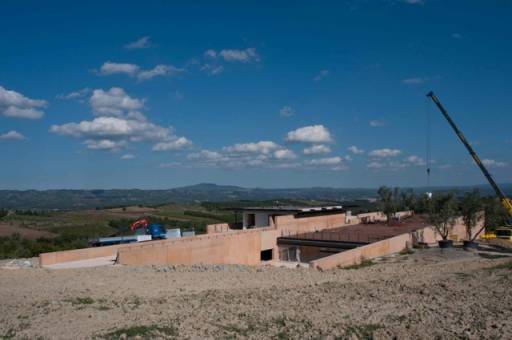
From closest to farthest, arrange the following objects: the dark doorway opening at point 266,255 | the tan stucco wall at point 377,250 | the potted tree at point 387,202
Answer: the tan stucco wall at point 377,250
the dark doorway opening at point 266,255
the potted tree at point 387,202

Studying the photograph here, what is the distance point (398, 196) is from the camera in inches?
2239

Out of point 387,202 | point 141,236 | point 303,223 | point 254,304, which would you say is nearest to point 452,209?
point 303,223

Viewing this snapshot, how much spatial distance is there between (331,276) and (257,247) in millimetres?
14093

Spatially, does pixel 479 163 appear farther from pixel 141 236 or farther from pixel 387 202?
pixel 141 236

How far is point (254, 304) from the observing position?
13617mm

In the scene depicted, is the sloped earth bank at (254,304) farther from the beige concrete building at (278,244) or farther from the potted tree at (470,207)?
the potted tree at (470,207)

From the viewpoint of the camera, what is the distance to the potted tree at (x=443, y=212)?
123ft

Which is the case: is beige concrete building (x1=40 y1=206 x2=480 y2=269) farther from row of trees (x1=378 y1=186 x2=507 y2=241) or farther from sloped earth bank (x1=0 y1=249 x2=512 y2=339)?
sloped earth bank (x1=0 y1=249 x2=512 y2=339)

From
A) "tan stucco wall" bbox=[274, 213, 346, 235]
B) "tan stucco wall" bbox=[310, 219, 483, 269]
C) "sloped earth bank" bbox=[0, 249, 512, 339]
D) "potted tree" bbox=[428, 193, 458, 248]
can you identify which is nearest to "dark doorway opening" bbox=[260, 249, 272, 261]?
"tan stucco wall" bbox=[274, 213, 346, 235]

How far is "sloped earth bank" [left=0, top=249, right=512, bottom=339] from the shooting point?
10.8 meters

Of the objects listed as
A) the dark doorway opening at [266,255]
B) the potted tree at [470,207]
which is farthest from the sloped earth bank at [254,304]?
the potted tree at [470,207]

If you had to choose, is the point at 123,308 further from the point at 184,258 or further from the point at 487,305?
the point at 184,258

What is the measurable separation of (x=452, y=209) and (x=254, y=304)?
97.3 feet

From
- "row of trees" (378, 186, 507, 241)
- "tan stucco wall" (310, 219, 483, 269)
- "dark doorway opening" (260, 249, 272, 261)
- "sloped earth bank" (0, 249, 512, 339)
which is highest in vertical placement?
"row of trees" (378, 186, 507, 241)
